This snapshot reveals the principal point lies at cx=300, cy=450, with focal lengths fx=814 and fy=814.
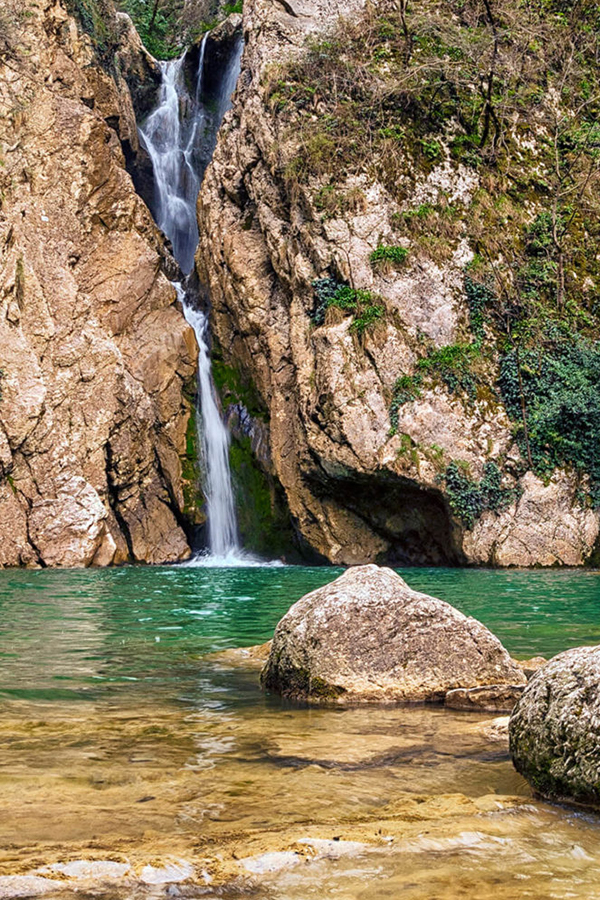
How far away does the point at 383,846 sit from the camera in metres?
3.15

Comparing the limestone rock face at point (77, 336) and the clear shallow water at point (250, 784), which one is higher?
the limestone rock face at point (77, 336)

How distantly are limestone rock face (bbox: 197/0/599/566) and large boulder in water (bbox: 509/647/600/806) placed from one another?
16.5 metres

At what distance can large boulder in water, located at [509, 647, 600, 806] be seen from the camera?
3.77 meters

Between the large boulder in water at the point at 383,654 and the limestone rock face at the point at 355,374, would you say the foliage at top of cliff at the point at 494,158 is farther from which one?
the large boulder in water at the point at 383,654

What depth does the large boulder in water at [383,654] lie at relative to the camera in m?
6.23

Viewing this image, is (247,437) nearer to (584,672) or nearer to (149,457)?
(149,457)

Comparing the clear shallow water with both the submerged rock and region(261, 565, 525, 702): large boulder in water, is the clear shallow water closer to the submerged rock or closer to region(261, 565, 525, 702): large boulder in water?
the submerged rock

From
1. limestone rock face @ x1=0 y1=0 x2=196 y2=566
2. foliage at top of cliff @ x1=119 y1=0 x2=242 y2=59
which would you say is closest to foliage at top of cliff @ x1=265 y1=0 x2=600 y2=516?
limestone rock face @ x1=0 y1=0 x2=196 y2=566

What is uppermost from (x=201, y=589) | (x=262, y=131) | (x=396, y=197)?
(x=262, y=131)

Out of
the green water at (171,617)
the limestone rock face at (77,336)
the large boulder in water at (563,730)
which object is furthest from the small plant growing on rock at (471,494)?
the large boulder in water at (563,730)

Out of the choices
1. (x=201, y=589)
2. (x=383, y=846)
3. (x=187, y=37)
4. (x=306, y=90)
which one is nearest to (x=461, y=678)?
(x=383, y=846)

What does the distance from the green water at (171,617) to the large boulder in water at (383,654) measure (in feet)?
3.09

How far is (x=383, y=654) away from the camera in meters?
6.36

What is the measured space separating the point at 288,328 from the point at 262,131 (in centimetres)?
665
